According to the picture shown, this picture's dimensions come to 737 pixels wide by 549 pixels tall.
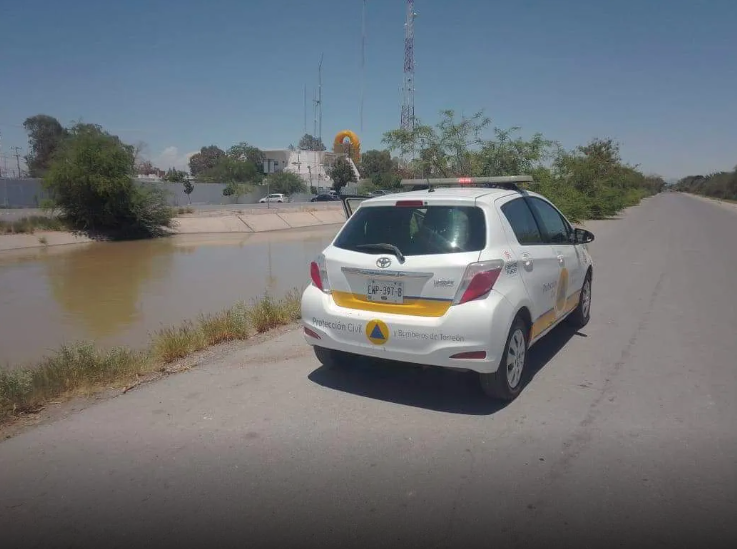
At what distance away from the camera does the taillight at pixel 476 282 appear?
420 centimetres

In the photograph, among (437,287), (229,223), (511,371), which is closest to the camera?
(437,287)

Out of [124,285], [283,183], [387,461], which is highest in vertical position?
[283,183]

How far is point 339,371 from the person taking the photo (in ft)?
17.5

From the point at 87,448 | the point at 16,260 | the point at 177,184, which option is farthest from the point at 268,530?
the point at 177,184

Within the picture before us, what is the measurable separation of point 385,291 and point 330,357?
1.10 m

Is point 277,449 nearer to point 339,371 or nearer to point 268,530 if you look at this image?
point 268,530

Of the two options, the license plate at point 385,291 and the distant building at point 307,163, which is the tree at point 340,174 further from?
the license plate at point 385,291

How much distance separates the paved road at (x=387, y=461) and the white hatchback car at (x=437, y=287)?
481 mm

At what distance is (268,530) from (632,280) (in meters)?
9.73

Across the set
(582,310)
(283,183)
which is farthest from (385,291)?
(283,183)

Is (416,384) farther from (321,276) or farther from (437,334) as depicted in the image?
(321,276)

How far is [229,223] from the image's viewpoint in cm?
3412

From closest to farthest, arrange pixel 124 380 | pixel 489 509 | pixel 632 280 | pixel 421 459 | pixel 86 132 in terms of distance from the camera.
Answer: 1. pixel 489 509
2. pixel 421 459
3. pixel 124 380
4. pixel 632 280
5. pixel 86 132

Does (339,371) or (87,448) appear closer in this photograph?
(87,448)
